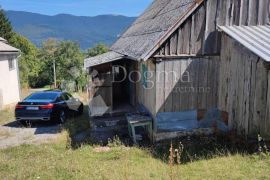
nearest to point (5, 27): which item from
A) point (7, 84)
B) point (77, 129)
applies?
point (7, 84)

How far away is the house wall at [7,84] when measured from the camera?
19781mm

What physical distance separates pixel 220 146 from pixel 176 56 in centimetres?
313

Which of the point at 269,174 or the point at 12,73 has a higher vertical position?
the point at 12,73

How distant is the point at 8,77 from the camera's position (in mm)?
20922

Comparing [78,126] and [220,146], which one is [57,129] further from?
[220,146]

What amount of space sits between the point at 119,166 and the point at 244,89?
14.3ft

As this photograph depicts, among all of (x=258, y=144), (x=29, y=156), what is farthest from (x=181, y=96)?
(x=29, y=156)

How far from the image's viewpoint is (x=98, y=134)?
11086 millimetres

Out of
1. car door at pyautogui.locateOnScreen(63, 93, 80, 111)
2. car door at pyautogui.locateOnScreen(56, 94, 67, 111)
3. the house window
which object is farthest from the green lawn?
the house window

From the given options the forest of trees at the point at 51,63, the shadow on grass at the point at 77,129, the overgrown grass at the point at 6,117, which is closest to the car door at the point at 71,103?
the shadow on grass at the point at 77,129

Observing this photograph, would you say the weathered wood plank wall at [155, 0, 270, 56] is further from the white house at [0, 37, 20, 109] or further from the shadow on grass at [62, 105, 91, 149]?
the white house at [0, 37, 20, 109]

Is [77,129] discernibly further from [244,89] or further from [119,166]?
[244,89]

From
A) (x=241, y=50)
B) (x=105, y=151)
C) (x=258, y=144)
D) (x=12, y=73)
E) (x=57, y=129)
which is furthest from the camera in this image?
(x=12, y=73)

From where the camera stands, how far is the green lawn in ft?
21.9
